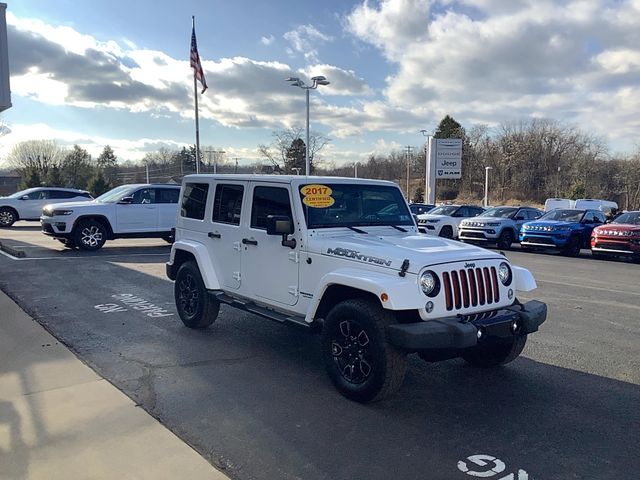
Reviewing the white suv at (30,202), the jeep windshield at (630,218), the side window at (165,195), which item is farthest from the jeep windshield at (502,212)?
the white suv at (30,202)

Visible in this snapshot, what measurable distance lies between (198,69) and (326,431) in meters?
24.7

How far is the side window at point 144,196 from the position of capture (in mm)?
15087

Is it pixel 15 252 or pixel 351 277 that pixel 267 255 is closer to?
pixel 351 277

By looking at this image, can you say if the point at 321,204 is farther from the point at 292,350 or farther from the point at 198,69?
→ the point at 198,69

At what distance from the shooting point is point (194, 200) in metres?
6.84

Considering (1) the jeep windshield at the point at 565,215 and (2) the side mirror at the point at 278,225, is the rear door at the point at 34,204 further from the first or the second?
(2) the side mirror at the point at 278,225

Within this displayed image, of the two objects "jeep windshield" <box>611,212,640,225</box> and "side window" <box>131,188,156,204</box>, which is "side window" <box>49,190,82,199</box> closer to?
"side window" <box>131,188,156,204</box>

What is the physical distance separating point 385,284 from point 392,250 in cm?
48

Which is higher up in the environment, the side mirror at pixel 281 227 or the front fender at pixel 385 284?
the side mirror at pixel 281 227

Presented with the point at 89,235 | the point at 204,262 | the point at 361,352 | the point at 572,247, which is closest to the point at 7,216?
the point at 89,235

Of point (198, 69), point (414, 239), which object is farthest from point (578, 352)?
point (198, 69)

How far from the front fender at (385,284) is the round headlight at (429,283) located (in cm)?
9

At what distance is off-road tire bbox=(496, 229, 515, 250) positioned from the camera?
19453mm

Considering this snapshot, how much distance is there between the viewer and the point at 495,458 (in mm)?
3553
